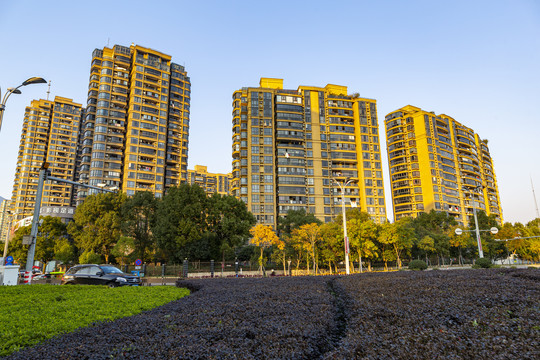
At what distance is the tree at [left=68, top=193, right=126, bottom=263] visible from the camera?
4622 cm

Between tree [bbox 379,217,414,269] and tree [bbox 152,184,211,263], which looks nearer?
tree [bbox 379,217,414,269]

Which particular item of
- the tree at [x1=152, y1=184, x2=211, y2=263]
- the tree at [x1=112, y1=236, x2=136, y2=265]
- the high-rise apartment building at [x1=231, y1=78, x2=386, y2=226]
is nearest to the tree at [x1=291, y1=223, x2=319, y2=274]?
the tree at [x1=152, y1=184, x2=211, y2=263]

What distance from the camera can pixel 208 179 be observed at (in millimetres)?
165250

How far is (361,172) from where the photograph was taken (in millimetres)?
74938

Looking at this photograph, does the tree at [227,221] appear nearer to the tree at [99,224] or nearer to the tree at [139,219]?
the tree at [139,219]

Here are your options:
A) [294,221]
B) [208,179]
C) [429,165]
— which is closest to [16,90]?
[294,221]

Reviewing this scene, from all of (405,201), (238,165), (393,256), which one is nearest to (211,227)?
(393,256)

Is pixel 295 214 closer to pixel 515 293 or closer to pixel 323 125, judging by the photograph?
pixel 323 125

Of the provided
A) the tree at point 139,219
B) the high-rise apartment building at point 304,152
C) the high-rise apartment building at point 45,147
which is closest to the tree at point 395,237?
the high-rise apartment building at point 304,152

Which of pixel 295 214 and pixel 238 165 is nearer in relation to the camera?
pixel 295 214

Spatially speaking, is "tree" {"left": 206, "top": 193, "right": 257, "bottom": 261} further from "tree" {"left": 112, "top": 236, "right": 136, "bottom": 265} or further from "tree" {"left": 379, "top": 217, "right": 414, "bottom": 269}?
"tree" {"left": 379, "top": 217, "right": 414, "bottom": 269}

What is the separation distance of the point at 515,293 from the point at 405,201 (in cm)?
8830

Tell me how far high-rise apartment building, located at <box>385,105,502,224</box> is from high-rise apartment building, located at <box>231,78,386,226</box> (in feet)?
60.0

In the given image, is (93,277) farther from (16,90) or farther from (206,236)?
(206,236)
